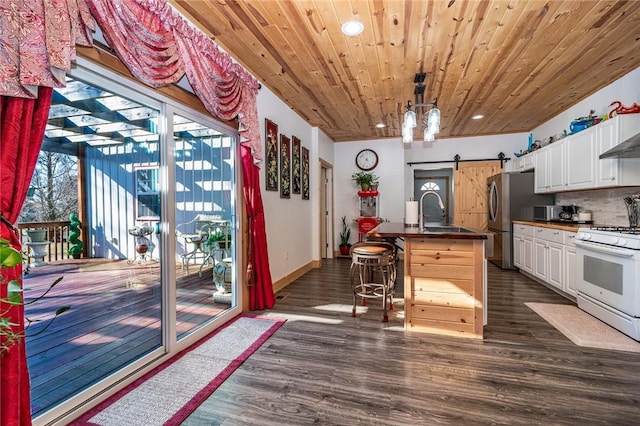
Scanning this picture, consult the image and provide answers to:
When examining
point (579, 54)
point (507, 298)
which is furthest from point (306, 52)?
point (507, 298)

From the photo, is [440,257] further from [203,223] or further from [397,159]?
[397,159]

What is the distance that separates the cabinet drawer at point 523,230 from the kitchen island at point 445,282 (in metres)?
2.47

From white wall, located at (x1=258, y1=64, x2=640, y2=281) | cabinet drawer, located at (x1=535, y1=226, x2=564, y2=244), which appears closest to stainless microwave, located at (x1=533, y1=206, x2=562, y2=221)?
cabinet drawer, located at (x1=535, y1=226, x2=564, y2=244)

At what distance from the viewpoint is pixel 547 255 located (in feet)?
12.7

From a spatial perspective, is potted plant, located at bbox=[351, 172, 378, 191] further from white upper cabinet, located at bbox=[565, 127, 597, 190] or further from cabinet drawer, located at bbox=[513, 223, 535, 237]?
white upper cabinet, located at bbox=[565, 127, 597, 190]

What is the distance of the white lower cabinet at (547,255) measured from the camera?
11.3 ft

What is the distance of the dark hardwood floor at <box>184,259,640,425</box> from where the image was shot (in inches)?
62.2

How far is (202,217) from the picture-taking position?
2891mm

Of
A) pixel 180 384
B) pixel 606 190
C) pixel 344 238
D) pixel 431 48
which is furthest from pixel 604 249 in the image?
pixel 344 238

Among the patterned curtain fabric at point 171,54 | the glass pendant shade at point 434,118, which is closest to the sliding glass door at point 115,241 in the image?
the patterned curtain fabric at point 171,54

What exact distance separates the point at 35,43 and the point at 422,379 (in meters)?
2.70

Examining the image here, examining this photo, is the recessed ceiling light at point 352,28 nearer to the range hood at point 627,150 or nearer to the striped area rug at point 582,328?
the range hood at point 627,150

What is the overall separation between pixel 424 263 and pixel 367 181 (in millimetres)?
3584

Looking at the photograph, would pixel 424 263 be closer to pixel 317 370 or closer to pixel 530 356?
pixel 530 356
